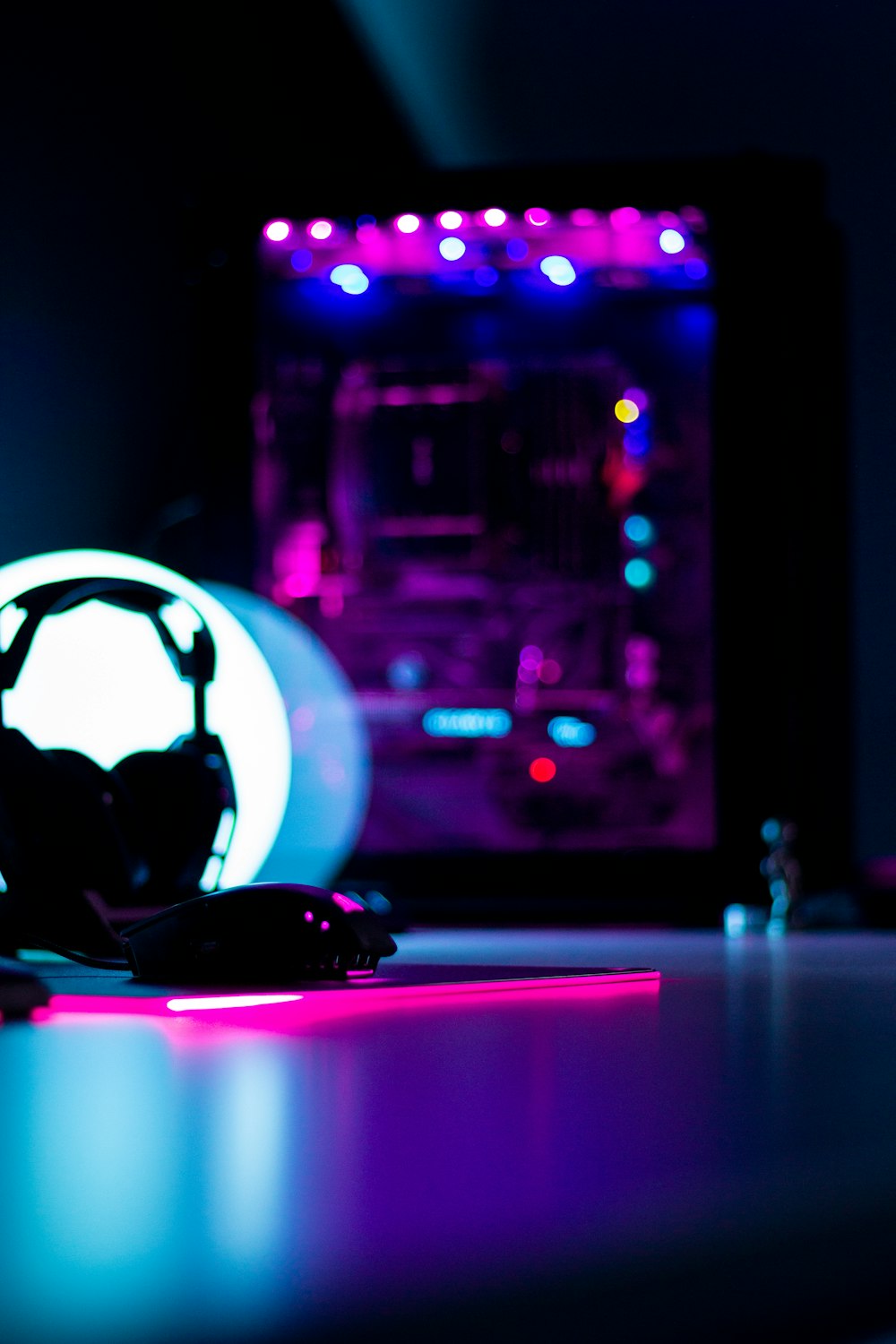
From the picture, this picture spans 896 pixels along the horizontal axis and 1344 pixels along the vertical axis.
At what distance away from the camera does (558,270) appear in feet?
4.31

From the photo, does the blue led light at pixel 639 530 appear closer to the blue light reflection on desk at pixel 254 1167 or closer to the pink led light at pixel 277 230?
the pink led light at pixel 277 230

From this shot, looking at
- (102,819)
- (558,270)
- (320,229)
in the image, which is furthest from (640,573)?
(102,819)

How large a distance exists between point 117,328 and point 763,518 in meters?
0.86

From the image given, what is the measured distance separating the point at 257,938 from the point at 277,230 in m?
0.85

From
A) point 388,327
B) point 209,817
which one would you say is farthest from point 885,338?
point 209,817

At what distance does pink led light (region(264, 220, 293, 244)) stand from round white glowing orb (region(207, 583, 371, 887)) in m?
0.33

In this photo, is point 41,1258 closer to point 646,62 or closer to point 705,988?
point 705,988

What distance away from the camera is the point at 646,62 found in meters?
1.67

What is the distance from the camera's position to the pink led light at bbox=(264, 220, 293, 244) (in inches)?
48.3

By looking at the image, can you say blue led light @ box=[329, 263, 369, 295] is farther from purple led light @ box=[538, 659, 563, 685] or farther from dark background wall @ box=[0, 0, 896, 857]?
purple led light @ box=[538, 659, 563, 685]

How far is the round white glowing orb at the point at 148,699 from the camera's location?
3.14 feet

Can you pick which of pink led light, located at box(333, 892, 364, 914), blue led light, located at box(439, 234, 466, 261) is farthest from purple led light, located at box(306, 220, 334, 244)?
pink led light, located at box(333, 892, 364, 914)

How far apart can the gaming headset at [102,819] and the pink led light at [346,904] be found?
136 mm

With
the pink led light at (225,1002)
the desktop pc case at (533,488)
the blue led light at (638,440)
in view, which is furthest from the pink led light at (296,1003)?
the blue led light at (638,440)
